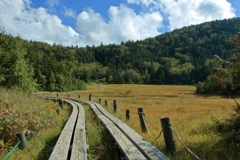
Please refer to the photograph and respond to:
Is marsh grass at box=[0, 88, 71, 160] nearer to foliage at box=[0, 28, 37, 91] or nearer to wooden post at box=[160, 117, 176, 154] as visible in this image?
wooden post at box=[160, 117, 176, 154]

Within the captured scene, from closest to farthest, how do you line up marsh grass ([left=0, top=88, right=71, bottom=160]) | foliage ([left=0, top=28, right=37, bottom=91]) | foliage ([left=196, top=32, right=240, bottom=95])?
1. foliage ([left=196, top=32, right=240, bottom=95])
2. marsh grass ([left=0, top=88, right=71, bottom=160])
3. foliage ([left=0, top=28, right=37, bottom=91])

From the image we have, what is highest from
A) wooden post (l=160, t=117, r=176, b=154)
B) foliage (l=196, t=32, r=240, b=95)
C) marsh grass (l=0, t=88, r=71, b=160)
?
foliage (l=196, t=32, r=240, b=95)

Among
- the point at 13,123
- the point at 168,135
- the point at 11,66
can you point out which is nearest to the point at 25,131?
the point at 13,123

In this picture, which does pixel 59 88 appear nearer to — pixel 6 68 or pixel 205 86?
pixel 6 68

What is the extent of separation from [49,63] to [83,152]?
6585cm

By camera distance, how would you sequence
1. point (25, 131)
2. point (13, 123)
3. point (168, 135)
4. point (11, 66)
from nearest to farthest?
point (168, 135) < point (13, 123) < point (25, 131) < point (11, 66)

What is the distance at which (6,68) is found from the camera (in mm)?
21547

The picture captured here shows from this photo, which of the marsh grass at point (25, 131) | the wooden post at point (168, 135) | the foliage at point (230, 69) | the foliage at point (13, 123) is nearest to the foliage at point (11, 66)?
the marsh grass at point (25, 131)

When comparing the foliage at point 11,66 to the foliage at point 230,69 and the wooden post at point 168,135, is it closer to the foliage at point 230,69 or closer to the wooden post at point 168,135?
the wooden post at point 168,135

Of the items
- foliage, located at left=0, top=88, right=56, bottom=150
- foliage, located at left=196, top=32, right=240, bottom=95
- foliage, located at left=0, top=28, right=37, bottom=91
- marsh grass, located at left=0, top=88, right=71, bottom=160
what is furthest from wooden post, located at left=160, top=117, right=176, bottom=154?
foliage, located at left=0, top=28, right=37, bottom=91

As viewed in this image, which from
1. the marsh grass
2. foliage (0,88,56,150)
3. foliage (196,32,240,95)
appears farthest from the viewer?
foliage (0,88,56,150)

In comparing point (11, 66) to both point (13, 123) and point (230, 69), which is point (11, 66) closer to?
point (13, 123)

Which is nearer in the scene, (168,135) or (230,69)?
(168,135)

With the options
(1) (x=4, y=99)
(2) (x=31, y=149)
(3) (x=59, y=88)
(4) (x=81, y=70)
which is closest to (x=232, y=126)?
(2) (x=31, y=149)
